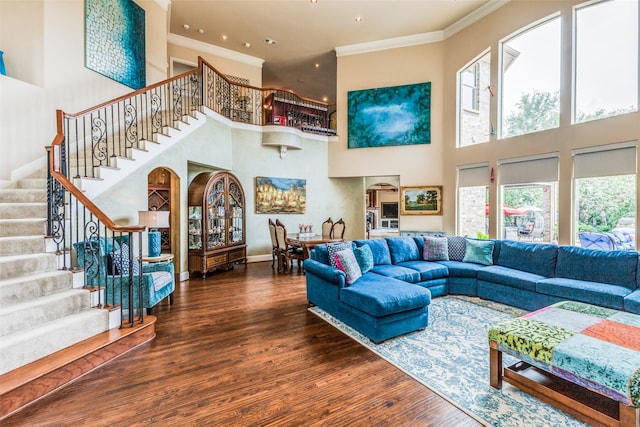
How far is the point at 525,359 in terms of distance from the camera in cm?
217

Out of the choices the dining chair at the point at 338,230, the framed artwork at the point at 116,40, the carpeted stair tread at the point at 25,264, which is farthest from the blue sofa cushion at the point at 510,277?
the framed artwork at the point at 116,40

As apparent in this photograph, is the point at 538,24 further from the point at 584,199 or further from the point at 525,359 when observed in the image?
the point at 525,359

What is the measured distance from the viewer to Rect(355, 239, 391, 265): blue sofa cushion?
4.84 metres

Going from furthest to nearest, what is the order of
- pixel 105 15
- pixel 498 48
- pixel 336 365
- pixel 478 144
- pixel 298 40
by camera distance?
pixel 298 40
pixel 478 144
pixel 498 48
pixel 105 15
pixel 336 365

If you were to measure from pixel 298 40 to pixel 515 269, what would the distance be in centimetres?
760

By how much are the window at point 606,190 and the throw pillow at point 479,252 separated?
4.17 ft

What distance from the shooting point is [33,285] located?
110 inches

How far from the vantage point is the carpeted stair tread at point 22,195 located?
3710mm

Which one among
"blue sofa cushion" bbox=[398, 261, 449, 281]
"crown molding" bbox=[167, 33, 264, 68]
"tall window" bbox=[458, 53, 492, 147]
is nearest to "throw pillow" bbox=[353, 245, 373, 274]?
"blue sofa cushion" bbox=[398, 261, 449, 281]

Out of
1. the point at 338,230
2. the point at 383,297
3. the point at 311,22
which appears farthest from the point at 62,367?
the point at 311,22

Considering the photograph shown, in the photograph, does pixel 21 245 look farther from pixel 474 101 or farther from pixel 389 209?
pixel 389 209

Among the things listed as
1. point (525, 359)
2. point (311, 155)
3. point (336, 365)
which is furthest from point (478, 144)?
point (336, 365)

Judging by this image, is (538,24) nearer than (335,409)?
No

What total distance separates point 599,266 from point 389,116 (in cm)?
550
